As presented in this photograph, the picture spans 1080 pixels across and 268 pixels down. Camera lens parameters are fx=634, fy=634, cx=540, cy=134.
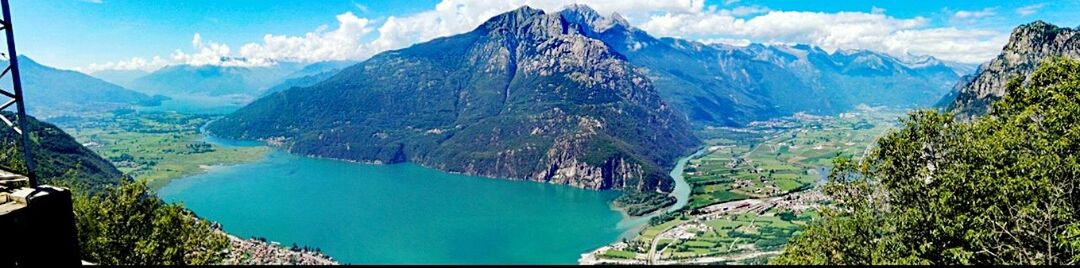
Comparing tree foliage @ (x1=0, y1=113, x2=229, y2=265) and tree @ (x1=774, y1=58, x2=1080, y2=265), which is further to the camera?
tree foliage @ (x1=0, y1=113, x2=229, y2=265)

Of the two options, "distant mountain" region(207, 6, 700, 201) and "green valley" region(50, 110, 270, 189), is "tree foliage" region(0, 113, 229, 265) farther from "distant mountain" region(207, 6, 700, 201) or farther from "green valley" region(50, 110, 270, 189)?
"distant mountain" region(207, 6, 700, 201)

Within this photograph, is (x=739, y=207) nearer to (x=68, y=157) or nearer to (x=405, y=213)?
(x=405, y=213)

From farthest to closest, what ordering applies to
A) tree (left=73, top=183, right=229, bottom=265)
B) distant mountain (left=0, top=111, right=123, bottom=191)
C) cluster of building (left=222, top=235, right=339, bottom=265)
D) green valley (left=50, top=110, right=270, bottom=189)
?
green valley (left=50, top=110, right=270, bottom=189) < distant mountain (left=0, top=111, right=123, bottom=191) < cluster of building (left=222, top=235, right=339, bottom=265) < tree (left=73, top=183, right=229, bottom=265)

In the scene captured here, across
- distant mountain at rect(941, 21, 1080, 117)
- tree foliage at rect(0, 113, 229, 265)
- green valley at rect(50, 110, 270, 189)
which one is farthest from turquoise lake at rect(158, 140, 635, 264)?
distant mountain at rect(941, 21, 1080, 117)

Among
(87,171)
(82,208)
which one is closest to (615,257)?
(82,208)

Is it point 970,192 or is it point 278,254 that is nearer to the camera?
point 970,192

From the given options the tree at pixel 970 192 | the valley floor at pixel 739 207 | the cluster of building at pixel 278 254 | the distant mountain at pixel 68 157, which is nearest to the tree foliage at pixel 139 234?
the tree at pixel 970 192

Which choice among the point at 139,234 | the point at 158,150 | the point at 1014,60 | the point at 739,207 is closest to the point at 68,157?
the point at 158,150

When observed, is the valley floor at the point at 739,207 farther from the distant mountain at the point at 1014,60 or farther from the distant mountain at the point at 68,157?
the distant mountain at the point at 68,157
